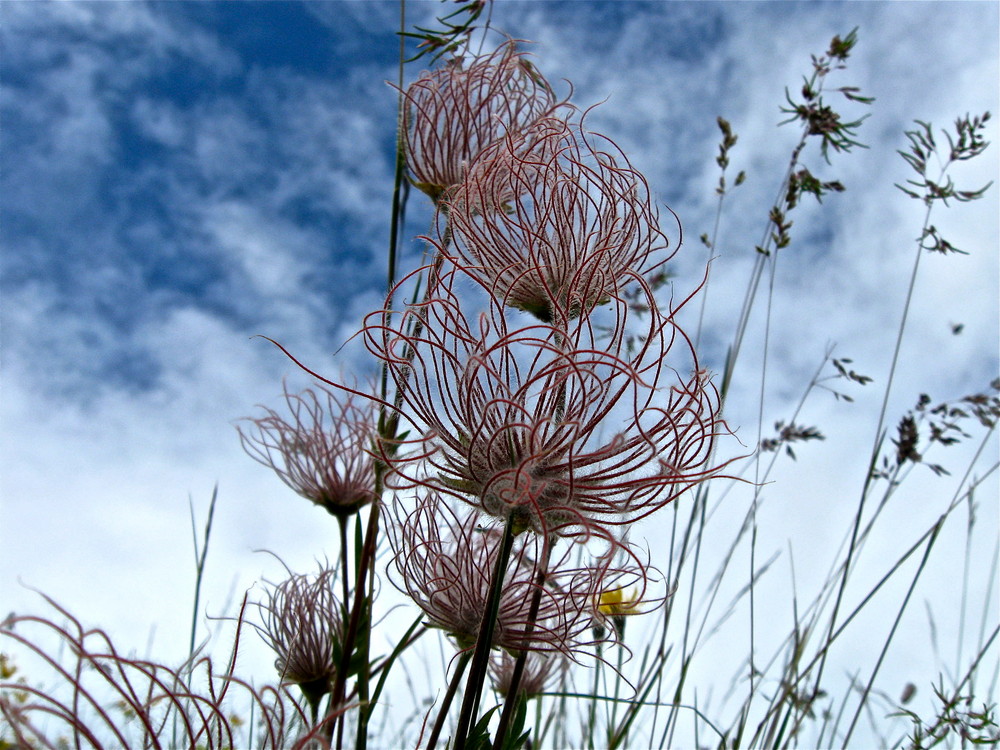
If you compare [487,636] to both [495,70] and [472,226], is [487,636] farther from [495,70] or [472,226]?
[495,70]

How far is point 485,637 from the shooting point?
889mm

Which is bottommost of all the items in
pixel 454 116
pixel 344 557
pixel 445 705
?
pixel 445 705

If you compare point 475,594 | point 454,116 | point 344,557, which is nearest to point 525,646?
point 475,594

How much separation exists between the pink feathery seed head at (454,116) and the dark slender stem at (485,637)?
2.95 feet

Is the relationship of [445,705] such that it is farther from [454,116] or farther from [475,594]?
[454,116]

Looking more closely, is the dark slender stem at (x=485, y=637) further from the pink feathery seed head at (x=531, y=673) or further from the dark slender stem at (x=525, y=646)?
the pink feathery seed head at (x=531, y=673)

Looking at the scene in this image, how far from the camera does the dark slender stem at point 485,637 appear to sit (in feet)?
2.85

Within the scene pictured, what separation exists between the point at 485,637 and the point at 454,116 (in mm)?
1121

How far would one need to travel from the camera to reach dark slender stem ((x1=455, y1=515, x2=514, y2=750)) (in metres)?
0.87

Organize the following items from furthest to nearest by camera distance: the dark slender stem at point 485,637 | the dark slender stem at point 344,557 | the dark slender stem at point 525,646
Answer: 1. the dark slender stem at point 344,557
2. the dark slender stem at point 525,646
3. the dark slender stem at point 485,637

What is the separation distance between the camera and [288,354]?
37.0 inches

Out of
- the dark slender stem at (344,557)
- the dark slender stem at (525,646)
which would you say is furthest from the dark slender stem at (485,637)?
the dark slender stem at (344,557)

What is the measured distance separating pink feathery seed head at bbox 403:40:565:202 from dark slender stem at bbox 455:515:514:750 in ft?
2.95

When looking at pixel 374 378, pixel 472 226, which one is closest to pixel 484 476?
pixel 472 226
